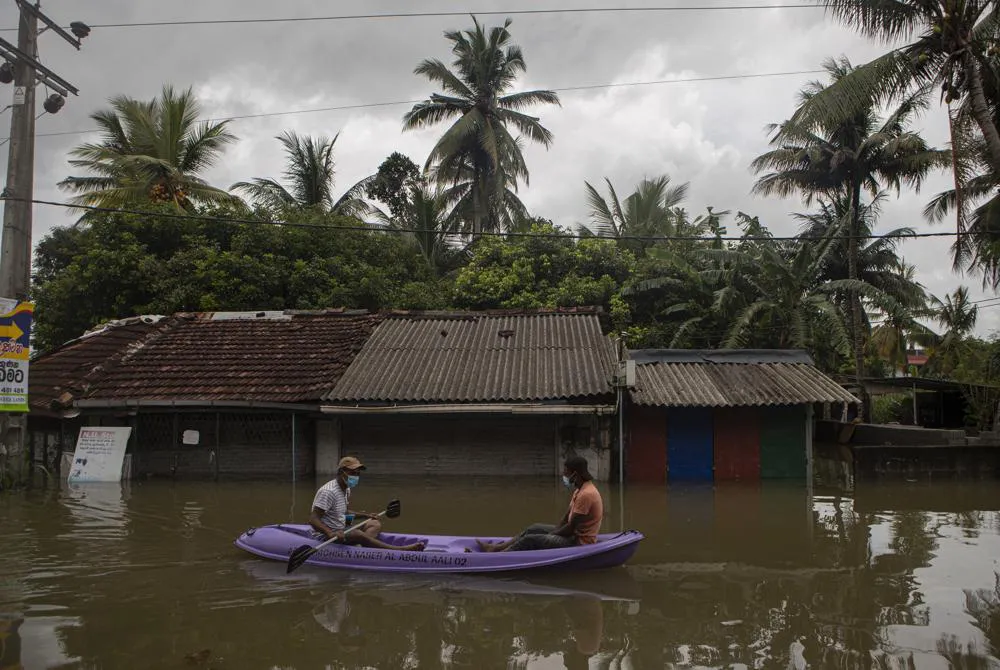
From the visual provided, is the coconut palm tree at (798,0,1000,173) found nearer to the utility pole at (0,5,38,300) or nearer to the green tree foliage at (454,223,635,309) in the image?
the green tree foliage at (454,223,635,309)

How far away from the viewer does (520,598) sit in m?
7.24

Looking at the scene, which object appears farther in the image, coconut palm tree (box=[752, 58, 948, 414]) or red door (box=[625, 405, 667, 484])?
coconut palm tree (box=[752, 58, 948, 414])

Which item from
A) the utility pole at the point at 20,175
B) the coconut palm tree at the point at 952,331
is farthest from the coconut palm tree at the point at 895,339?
the utility pole at the point at 20,175

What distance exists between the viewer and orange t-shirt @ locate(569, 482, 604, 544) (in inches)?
306

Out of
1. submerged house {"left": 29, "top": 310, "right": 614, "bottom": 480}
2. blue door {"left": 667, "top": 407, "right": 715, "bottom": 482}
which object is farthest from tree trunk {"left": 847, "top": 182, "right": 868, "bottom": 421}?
submerged house {"left": 29, "top": 310, "right": 614, "bottom": 480}

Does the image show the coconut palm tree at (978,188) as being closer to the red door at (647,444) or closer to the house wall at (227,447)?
the red door at (647,444)

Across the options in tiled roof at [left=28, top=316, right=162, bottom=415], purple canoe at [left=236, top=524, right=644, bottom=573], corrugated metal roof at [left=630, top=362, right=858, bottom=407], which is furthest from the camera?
tiled roof at [left=28, top=316, right=162, bottom=415]

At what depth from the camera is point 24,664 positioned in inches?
212

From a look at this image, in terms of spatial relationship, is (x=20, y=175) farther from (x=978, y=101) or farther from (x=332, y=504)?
(x=978, y=101)

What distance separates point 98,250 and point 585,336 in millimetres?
13301

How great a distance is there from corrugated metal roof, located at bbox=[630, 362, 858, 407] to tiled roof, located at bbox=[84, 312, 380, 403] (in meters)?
6.53

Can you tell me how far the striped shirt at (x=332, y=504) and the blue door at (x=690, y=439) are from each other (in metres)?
8.38

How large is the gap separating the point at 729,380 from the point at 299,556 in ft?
34.1

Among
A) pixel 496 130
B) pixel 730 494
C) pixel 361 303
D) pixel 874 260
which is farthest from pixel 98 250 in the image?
pixel 874 260
